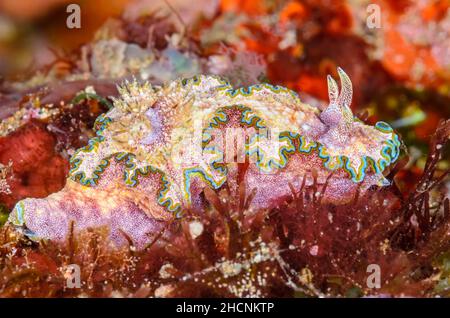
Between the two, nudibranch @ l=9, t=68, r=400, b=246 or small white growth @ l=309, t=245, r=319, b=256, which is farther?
nudibranch @ l=9, t=68, r=400, b=246

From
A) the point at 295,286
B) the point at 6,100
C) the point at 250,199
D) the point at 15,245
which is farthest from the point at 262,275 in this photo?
the point at 6,100

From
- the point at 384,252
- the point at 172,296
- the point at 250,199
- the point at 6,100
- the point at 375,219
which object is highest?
the point at 6,100

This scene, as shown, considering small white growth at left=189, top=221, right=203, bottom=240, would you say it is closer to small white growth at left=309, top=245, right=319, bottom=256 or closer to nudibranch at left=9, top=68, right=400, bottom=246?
nudibranch at left=9, top=68, right=400, bottom=246

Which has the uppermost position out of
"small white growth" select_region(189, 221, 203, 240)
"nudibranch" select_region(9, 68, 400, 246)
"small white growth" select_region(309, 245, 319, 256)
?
"nudibranch" select_region(9, 68, 400, 246)

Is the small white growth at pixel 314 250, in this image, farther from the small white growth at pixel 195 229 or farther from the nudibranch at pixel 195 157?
the small white growth at pixel 195 229

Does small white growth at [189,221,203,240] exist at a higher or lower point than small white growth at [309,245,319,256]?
higher

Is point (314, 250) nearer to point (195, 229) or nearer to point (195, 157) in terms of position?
point (195, 229)

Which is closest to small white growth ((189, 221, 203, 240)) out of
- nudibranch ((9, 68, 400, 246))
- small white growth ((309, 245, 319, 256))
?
nudibranch ((9, 68, 400, 246))

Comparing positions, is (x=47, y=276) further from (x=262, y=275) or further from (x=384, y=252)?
(x=384, y=252)

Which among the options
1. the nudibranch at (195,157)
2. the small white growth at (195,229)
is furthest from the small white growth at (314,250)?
the small white growth at (195,229)
